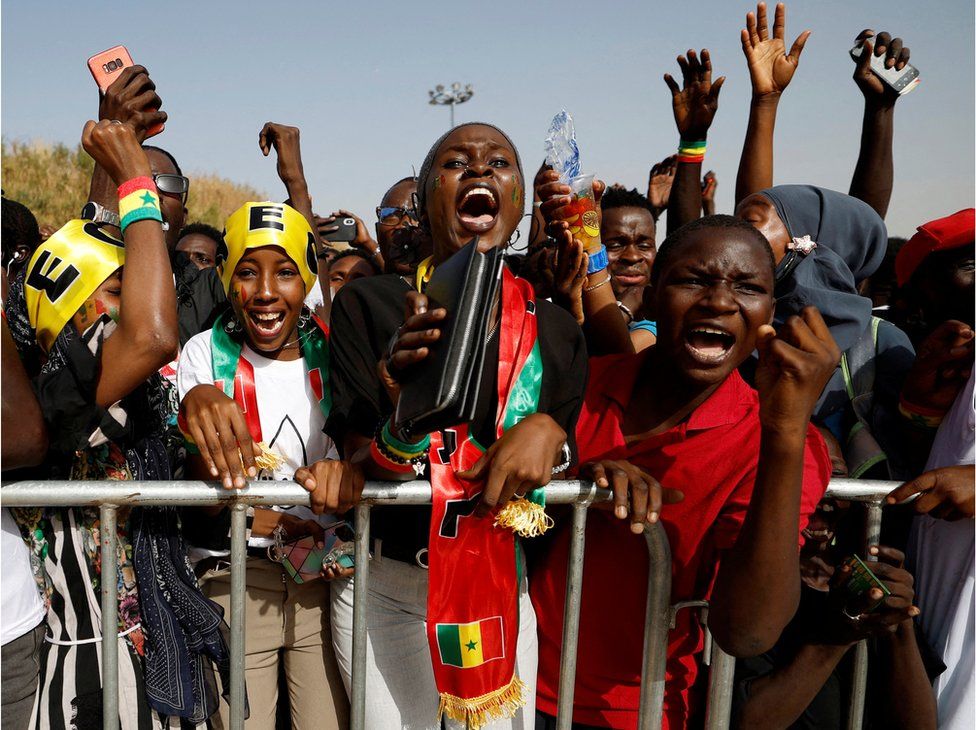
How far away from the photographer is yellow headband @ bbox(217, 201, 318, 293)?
2.90 metres

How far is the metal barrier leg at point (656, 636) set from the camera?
230cm

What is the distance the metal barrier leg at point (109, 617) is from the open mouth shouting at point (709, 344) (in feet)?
5.40

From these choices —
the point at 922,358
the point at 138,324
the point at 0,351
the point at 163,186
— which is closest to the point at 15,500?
the point at 0,351

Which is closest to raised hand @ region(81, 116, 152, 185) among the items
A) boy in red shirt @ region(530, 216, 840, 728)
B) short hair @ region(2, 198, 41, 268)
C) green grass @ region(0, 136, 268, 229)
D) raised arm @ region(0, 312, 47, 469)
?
raised arm @ region(0, 312, 47, 469)

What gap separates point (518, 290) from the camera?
256 cm

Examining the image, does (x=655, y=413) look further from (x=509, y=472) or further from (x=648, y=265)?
(x=648, y=265)

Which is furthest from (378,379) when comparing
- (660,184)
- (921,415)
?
(660,184)

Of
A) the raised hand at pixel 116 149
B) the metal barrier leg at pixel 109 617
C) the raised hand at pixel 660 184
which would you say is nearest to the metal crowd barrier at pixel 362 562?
the metal barrier leg at pixel 109 617

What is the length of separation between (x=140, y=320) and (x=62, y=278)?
0.30 m

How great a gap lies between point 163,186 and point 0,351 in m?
2.03

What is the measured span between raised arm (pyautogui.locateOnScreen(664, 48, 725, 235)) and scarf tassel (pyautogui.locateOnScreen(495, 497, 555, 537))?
2475 millimetres

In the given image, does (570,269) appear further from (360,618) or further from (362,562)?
(360,618)

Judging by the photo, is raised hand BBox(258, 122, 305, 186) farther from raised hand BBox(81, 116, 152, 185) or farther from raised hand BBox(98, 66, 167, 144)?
raised hand BBox(81, 116, 152, 185)

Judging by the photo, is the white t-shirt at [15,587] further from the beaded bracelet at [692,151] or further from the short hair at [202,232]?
the short hair at [202,232]
